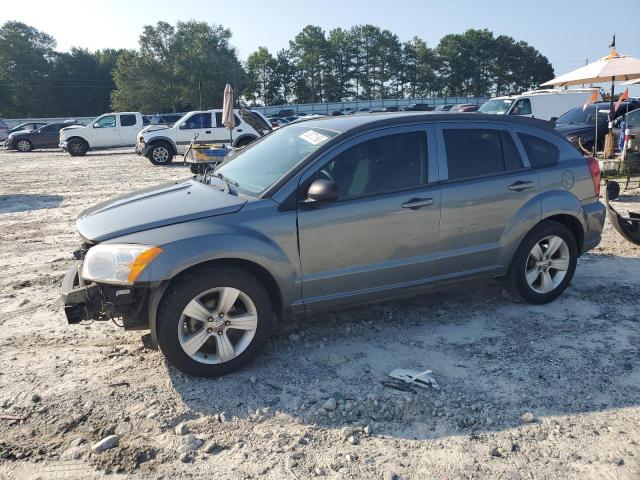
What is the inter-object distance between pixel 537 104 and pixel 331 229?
18322mm

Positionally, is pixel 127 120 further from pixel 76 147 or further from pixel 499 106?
pixel 499 106

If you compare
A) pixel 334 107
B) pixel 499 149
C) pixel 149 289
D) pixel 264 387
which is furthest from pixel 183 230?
pixel 334 107

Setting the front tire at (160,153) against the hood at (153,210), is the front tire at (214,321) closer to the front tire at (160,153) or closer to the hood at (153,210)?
the hood at (153,210)

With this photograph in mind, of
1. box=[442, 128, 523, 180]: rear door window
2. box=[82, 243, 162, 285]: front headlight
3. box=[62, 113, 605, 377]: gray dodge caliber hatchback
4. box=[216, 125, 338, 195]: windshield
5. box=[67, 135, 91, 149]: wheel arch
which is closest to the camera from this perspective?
box=[82, 243, 162, 285]: front headlight

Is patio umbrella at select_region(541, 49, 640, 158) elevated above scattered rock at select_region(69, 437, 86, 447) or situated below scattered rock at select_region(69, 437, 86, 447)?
above

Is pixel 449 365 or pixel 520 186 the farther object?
pixel 520 186

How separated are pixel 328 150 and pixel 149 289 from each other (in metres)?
1.61

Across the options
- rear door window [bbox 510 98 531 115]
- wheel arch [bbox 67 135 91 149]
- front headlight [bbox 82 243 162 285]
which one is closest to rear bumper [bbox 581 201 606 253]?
front headlight [bbox 82 243 162 285]

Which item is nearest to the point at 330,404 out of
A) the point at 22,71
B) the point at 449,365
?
the point at 449,365

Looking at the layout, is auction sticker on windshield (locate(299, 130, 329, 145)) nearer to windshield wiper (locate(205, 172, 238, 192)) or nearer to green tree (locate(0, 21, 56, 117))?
windshield wiper (locate(205, 172, 238, 192))

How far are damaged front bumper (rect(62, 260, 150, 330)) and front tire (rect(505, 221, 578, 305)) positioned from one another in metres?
3.09

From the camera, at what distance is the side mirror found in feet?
11.8

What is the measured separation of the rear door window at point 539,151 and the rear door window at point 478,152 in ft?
0.45

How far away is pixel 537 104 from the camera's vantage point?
1955 centimetres
